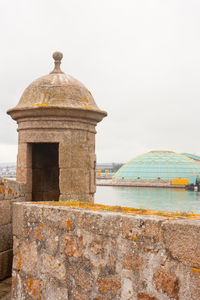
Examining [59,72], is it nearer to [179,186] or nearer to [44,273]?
[44,273]

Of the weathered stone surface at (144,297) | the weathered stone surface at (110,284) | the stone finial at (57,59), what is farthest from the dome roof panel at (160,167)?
the weathered stone surface at (144,297)

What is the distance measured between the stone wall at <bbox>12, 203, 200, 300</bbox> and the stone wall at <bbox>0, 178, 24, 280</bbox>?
0.70 meters

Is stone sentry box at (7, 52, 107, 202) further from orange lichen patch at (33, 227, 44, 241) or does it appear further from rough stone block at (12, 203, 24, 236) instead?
orange lichen patch at (33, 227, 44, 241)

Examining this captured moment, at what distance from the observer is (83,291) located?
2.34 meters

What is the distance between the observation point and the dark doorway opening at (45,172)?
575 centimetres

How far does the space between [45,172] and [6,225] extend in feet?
7.92

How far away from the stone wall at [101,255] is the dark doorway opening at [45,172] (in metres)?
2.90

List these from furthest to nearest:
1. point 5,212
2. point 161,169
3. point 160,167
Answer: point 160,167 < point 161,169 < point 5,212

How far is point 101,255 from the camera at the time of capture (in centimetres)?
227

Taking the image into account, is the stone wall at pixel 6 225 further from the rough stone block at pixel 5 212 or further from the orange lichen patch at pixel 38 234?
the orange lichen patch at pixel 38 234

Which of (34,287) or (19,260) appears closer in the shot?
(34,287)

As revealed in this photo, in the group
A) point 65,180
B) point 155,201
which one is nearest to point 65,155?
point 65,180

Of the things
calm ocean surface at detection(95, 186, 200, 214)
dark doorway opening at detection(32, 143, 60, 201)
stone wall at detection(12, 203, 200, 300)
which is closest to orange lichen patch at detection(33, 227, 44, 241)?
stone wall at detection(12, 203, 200, 300)

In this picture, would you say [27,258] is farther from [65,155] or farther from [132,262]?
[65,155]
